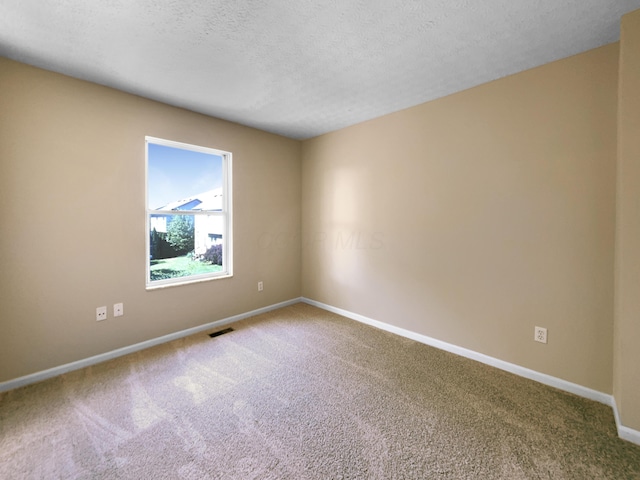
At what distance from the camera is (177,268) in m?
3.06

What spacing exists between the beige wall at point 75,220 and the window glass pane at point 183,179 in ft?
0.61

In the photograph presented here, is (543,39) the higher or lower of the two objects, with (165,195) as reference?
higher

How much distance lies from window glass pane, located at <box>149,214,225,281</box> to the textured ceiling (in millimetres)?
1314

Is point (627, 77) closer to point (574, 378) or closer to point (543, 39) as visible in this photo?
point (543, 39)

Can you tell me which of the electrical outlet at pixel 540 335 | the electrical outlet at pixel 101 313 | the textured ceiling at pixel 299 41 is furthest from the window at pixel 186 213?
the electrical outlet at pixel 540 335

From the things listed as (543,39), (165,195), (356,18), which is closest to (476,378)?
(543,39)

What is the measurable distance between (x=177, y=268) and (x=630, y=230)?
3.79 metres

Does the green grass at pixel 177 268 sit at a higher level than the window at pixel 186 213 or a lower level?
lower

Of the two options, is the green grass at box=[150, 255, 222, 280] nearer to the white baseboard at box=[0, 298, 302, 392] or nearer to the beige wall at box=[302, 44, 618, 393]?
the white baseboard at box=[0, 298, 302, 392]

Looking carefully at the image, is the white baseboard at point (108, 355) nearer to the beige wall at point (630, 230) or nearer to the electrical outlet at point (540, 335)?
the electrical outlet at point (540, 335)

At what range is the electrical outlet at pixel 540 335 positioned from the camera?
6.98 feet

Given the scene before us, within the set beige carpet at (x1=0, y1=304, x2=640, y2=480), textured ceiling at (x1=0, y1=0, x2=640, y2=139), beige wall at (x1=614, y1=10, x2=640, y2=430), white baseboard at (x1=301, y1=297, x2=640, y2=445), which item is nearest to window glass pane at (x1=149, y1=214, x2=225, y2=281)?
beige carpet at (x1=0, y1=304, x2=640, y2=480)

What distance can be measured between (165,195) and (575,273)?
3.79 metres

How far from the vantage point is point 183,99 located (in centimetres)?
269
